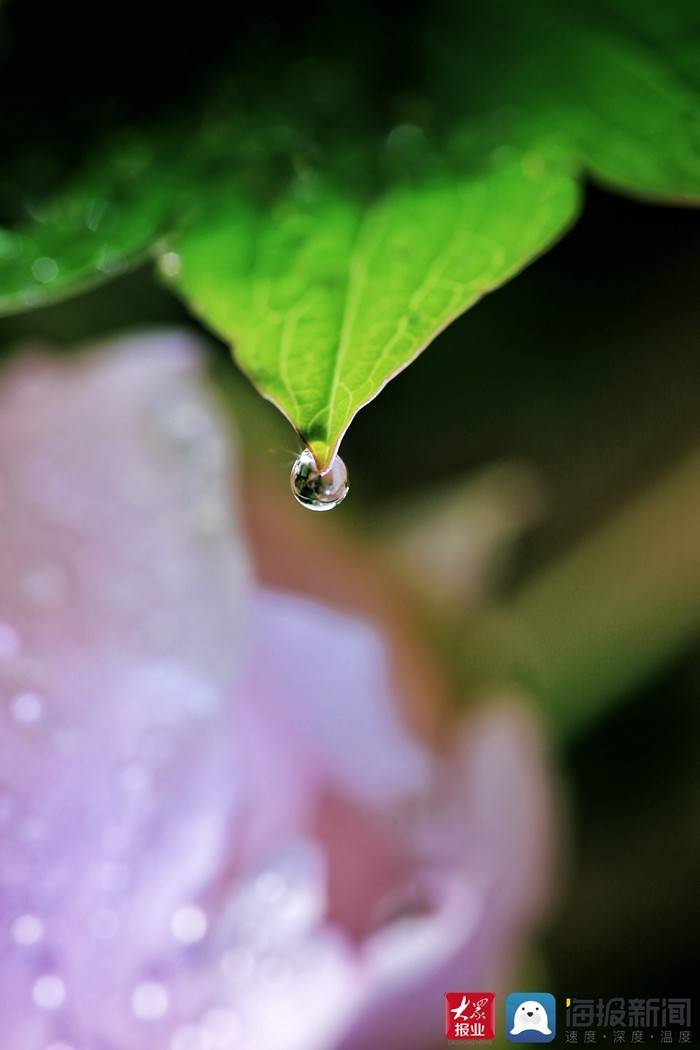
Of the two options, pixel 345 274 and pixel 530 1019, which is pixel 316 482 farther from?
pixel 530 1019

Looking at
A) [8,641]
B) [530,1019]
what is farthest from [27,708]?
[530,1019]

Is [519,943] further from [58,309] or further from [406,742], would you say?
[58,309]

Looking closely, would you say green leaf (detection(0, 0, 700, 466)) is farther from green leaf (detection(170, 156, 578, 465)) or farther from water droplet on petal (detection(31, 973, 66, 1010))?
water droplet on petal (detection(31, 973, 66, 1010))

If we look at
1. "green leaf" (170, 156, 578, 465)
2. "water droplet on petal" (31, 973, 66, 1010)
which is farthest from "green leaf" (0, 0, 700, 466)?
"water droplet on petal" (31, 973, 66, 1010)

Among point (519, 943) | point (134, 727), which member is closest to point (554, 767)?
point (519, 943)

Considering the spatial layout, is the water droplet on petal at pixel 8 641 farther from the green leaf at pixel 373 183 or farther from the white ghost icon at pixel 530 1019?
the white ghost icon at pixel 530 1019

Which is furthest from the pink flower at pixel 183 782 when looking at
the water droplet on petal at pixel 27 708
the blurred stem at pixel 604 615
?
the blurred stem at pixel 604 615
